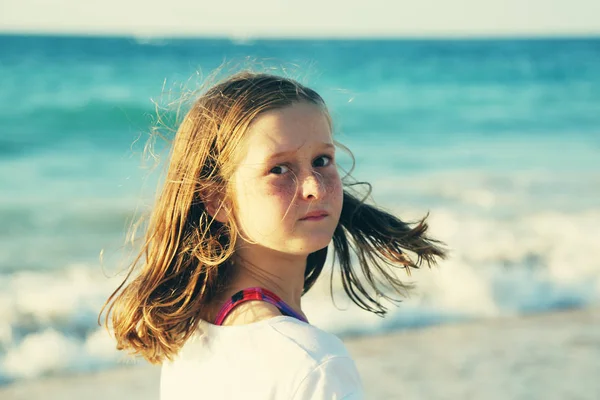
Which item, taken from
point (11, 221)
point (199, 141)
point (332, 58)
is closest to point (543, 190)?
point (11, 221)

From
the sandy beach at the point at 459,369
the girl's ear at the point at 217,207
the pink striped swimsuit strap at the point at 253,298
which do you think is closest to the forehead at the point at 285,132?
the girl's ear at the point at 217,207

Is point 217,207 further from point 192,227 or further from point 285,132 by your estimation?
point 285,132

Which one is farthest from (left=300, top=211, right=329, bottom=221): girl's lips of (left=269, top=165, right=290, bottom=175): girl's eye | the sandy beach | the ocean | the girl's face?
the sandy beach

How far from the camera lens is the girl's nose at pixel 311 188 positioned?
1.86m

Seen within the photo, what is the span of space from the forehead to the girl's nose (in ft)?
0.22

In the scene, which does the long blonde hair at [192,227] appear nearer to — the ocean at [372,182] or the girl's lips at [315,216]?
the girl's lips at [315,216]

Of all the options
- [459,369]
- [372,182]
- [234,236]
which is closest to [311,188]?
[234,236]

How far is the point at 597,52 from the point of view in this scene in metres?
35.3

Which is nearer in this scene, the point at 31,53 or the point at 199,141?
the point at 199,141

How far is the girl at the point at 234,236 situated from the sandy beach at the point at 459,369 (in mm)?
2674

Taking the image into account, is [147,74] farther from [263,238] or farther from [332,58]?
[263,238]

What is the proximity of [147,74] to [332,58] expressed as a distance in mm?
10683

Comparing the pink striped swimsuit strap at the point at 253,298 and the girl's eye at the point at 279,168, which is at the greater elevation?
the girl's eye at the point at 279,168

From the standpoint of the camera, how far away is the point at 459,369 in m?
4.89
